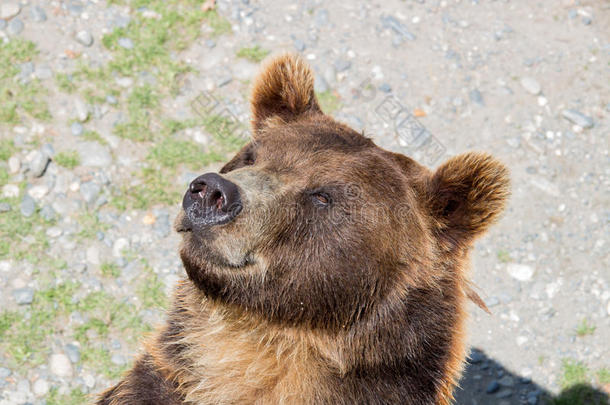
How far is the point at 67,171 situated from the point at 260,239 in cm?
341

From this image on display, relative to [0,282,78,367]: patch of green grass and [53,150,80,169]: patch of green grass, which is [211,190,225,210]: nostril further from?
[53,150,80,169]: patch of green grass

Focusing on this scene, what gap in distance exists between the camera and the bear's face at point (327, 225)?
326 cm

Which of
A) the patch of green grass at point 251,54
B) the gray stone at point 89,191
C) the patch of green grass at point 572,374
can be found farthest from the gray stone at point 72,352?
the patch of green grass at point 572,374

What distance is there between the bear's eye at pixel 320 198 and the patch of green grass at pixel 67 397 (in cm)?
287

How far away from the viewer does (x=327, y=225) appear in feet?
11.1

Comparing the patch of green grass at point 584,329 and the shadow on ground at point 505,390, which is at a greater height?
the patch of green grass at point 584,329

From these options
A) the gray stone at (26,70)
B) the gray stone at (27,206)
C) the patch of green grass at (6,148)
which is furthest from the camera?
the gray stone at (26,70)

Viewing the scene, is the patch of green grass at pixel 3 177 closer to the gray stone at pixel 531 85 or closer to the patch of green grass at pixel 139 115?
the patch of green grass at pixel 139 115

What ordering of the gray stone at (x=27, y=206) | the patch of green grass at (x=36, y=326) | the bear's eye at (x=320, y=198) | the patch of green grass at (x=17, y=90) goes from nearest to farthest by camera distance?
the bear's eye at (x=320, y=198) → the patch of green grass at (x=36, y=326) → the gray stone at (x=27, y=206) → the patch of green grass at (x=17, y=90)

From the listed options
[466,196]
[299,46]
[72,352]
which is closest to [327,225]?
[466,196]

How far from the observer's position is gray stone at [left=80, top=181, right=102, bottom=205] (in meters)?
5.95

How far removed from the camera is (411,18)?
7.75 meters

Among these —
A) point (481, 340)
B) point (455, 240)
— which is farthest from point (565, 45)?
point (455, 240)

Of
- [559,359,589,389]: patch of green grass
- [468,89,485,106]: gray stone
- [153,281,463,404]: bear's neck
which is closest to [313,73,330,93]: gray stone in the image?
[468,89,485,106]: gray stone
